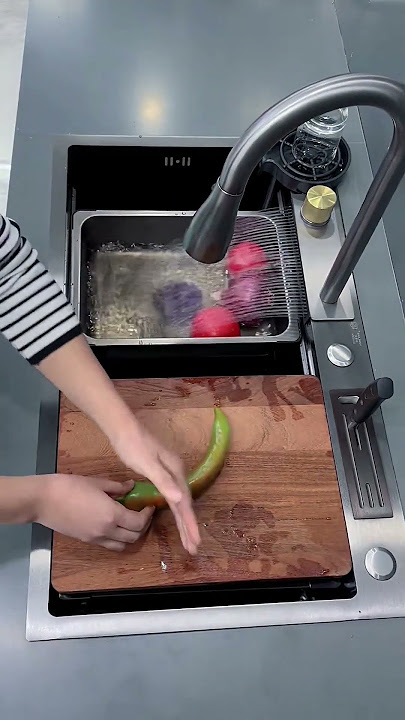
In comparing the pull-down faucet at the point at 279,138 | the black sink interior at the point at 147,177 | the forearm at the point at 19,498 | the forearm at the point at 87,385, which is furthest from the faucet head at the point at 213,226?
the black sink interior at the point at 147,177

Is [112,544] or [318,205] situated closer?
[112,544]

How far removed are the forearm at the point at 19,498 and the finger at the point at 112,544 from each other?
81 mm

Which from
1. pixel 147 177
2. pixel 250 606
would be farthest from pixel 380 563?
pixel 147 177

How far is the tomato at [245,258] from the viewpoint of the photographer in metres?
1.02

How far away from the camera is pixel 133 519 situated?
703 millimetres

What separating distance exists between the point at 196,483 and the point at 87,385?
0.18 m

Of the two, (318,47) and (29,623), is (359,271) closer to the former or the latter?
(318,47)

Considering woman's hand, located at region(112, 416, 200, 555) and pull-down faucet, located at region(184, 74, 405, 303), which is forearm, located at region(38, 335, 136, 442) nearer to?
woman's hand, located at region(112, 416, 200, 555)

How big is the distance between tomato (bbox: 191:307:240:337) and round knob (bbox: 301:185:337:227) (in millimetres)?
196

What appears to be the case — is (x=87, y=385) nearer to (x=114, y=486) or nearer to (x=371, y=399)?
(x=114, y=486)

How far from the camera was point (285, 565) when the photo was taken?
0.72 metres

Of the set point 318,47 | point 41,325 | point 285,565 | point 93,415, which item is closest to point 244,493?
point 285,565

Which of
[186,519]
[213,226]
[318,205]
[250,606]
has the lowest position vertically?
[250,606]

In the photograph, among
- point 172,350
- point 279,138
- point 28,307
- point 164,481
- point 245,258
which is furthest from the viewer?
point 245,258
